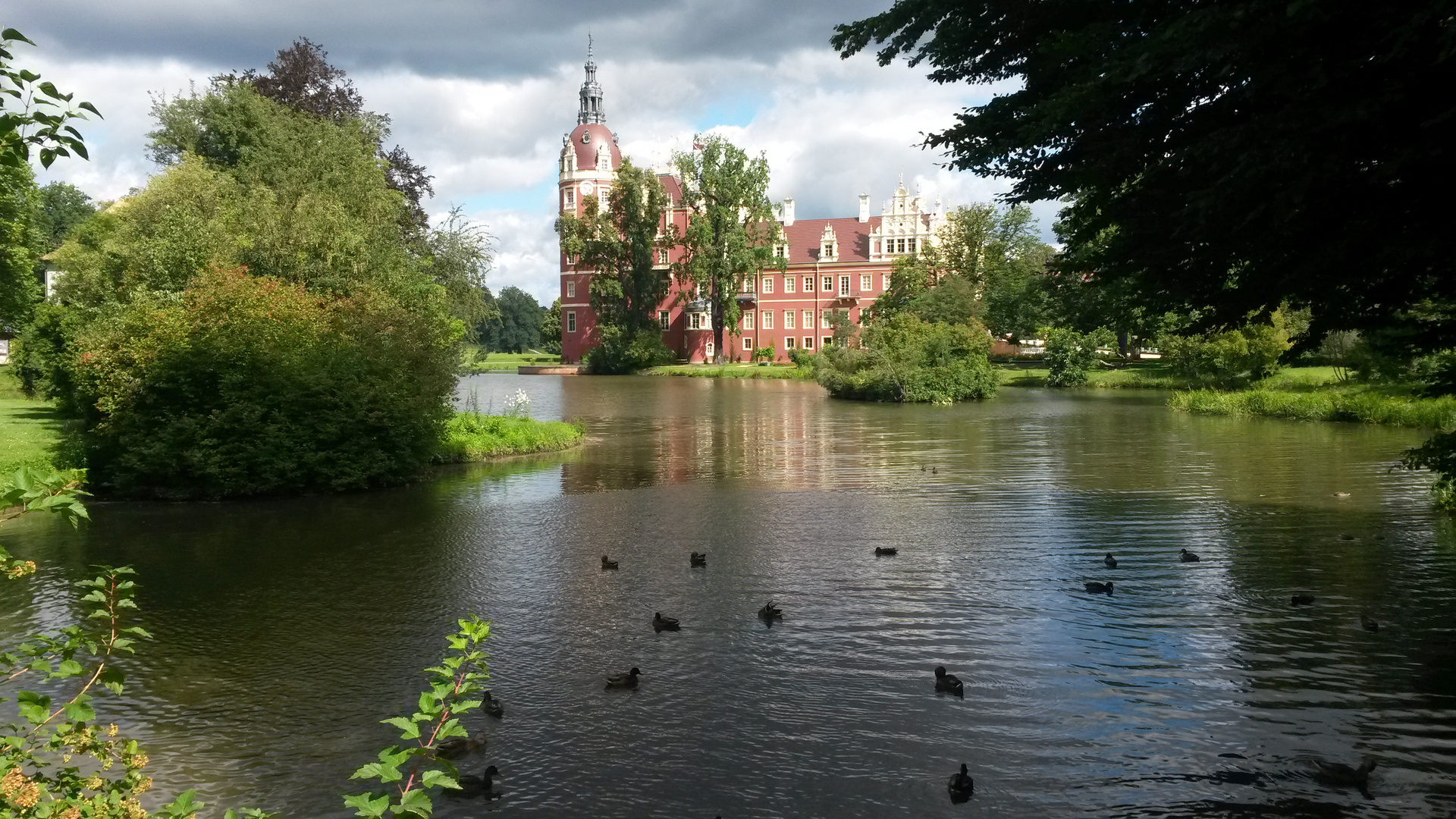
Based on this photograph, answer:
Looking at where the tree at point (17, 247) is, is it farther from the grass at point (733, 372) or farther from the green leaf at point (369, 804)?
the grass at point (733, 372)

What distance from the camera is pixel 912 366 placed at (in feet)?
143

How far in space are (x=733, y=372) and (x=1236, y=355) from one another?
35591mm

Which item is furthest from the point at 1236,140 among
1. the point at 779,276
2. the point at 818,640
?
the point at 779,276

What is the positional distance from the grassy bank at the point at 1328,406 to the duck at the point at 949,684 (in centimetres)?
1936

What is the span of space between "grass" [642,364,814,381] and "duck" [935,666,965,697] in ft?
184

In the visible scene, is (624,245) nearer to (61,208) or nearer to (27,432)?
(61,208)

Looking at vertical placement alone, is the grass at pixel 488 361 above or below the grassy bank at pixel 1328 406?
above

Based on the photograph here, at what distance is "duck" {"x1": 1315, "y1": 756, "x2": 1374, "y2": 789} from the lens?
19.9 ft

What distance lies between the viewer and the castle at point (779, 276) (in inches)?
3364

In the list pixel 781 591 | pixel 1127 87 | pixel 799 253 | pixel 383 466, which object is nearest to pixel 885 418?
pixel 383 466

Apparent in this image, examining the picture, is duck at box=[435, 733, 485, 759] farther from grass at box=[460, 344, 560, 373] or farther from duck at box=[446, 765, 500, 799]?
grass at box=[460, 344, 560, 373]

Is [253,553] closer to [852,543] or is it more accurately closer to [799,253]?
[852,543]

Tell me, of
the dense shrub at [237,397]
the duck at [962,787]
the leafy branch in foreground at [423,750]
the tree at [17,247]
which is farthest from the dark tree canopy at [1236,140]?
the tree at [17,247]

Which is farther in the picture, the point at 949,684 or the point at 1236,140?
the point at 949,684
